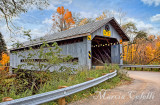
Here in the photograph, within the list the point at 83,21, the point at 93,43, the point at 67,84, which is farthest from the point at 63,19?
the point at 67,84

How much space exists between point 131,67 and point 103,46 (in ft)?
12.1

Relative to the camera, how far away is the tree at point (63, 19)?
98.7 feet

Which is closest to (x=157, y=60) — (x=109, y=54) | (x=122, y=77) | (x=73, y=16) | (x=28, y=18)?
(x=109, y=54)

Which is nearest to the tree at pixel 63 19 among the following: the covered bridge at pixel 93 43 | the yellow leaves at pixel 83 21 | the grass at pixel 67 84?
the yellow leaves at pixel 83 21

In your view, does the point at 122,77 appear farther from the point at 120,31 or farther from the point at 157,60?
the point at 157,60

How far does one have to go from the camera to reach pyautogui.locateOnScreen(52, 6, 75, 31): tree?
1184 inches

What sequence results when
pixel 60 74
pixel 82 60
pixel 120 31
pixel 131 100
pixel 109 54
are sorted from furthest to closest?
pixel 109 54, pixel 120 31, pixel 82 60, pixel 60 74, pixel 131 100

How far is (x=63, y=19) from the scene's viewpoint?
30.2 meters

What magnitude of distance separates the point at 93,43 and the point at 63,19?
18130mm

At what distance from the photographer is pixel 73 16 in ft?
103

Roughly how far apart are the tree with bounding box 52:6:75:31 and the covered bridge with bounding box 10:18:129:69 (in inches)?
686

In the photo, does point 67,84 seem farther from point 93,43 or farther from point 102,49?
point 93,43

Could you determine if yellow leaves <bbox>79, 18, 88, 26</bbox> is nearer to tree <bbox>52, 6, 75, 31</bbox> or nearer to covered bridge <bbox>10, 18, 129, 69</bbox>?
tree <bbox>52, 6, 75, 31</bbox>

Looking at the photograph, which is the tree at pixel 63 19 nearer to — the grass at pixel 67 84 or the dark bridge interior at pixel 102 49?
the dark bridge interior at pixel 102 49
